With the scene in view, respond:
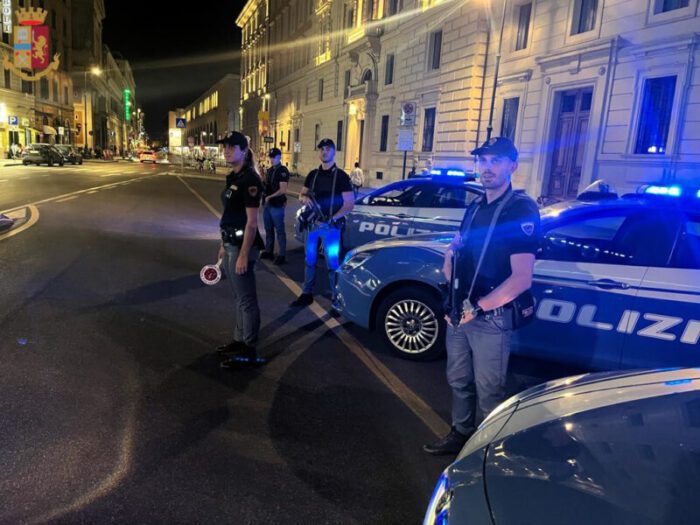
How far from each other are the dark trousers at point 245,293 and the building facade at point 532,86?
413 inches

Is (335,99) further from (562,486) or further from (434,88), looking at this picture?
(562,486)

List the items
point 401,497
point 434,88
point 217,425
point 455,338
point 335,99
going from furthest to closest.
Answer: point 335,99 < point 434,88 < point 217,425 < point 455,338 < point 401,497

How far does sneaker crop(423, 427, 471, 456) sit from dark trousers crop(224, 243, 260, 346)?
1.86 meters

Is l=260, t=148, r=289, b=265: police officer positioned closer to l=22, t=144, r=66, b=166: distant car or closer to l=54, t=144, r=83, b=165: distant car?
l=22, t=144, r=66, b=166: distant car

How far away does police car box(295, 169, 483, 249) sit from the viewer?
7.60 meters

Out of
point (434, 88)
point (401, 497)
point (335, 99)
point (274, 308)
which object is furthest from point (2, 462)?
point (335, 99)

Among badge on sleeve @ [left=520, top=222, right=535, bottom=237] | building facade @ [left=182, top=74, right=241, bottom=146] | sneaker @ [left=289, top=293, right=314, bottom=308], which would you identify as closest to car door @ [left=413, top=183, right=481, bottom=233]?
sneaker @ [left=289, top=293, right=314, bottom=308]

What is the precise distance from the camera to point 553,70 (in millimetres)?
17531

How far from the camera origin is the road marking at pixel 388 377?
12.3 feet

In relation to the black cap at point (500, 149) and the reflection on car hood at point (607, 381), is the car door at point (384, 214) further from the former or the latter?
the reflection on car hood at point (607, 381)

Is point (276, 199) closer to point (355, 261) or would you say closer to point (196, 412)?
point (355, 261)

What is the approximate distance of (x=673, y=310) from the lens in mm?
3641

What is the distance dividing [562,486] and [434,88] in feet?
80.6

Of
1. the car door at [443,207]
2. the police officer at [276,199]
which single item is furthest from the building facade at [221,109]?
the car door at [443,207]
